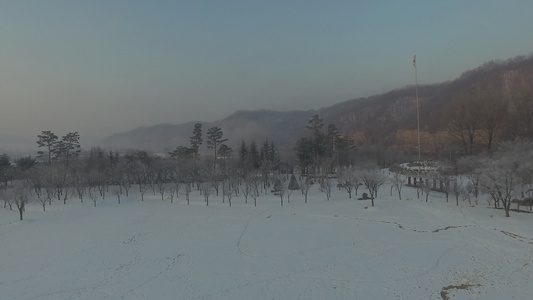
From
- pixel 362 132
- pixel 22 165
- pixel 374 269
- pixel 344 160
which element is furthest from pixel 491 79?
pixel 22 165

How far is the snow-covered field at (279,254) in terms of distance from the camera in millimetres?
16391

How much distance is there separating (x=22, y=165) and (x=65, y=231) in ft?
139

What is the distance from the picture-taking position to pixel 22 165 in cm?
6159

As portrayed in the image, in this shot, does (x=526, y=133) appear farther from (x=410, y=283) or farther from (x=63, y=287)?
(x=63, y=287)

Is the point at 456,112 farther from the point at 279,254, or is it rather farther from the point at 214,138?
the point at 279,254

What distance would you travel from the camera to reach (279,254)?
71.2 ft

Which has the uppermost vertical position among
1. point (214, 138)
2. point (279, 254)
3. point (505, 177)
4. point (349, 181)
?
point (214, 138)

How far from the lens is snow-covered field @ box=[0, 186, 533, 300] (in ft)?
53.8

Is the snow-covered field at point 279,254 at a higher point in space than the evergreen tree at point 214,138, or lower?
lower

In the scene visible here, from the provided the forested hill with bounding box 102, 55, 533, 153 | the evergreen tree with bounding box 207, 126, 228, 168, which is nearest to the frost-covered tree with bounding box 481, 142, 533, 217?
the forested hill with bounding box 102, 55, 533, 153

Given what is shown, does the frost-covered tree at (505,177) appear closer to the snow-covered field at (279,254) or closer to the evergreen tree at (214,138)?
the snow-covered field at (279,254)

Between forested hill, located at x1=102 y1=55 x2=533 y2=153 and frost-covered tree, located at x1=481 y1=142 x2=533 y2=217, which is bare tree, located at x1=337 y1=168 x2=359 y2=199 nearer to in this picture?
frost-covered tree, located at x1=481 y1=142 x2=533 y2=217

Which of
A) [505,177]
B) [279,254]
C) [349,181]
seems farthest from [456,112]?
[279,254]

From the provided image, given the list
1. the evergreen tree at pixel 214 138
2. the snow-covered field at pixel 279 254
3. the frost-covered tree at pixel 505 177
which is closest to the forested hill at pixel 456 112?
the evergreen tree at pixel 214 138
